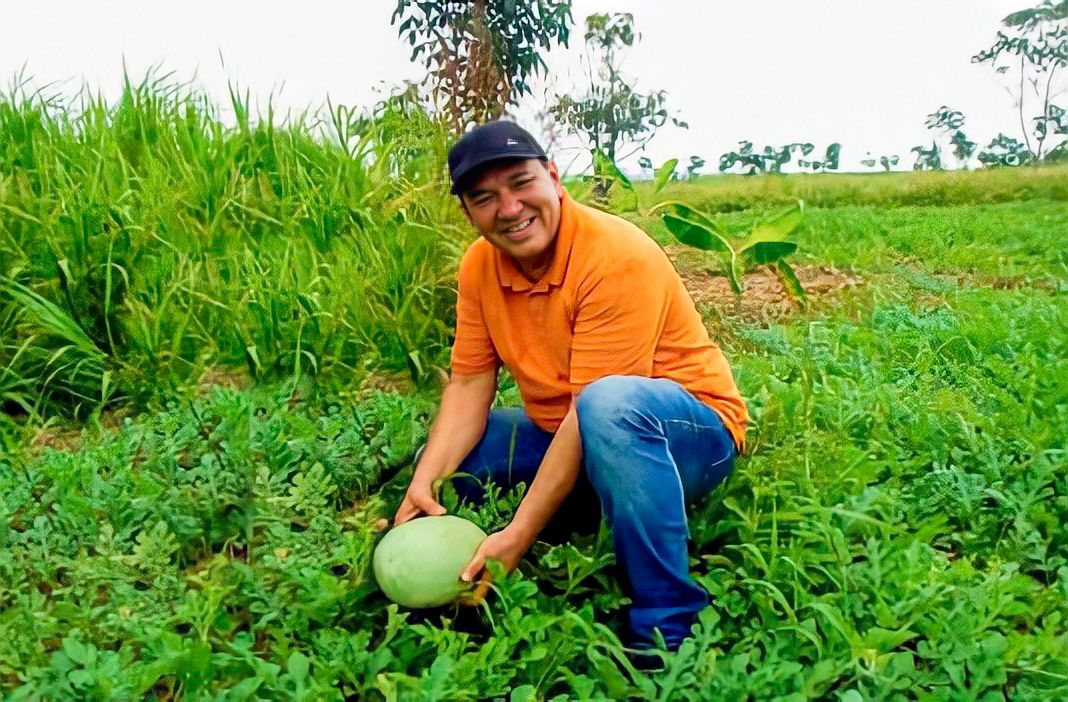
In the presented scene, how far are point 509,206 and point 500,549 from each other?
0.72m

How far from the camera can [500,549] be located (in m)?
2.01

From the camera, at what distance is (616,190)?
15.1 ft

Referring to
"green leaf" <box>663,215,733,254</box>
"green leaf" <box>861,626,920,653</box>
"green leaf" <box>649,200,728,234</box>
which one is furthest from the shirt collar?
"green leaf" <box>649,200,728,234</box>

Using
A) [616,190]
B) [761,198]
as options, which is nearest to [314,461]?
[616,190]

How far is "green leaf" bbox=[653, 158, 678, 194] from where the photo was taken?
4430 mm

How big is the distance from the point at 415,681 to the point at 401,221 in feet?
8.24

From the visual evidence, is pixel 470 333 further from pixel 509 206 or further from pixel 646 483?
pixel 646 483

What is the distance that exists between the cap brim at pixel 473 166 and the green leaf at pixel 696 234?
207cm

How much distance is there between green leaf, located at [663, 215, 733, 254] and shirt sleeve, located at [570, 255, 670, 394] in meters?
2.02

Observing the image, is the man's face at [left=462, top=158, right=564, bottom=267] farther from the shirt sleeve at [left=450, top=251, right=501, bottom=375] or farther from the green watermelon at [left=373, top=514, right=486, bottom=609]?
the green watermelon at [left=373, top=514, right=486, bottom=609]

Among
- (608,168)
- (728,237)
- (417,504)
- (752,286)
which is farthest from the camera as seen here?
(752,286)

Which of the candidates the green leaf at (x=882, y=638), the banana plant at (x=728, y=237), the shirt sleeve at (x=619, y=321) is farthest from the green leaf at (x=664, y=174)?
the green leaf at (x=882, y=638)

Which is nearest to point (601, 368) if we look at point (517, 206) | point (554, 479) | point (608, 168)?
point (554, 479)

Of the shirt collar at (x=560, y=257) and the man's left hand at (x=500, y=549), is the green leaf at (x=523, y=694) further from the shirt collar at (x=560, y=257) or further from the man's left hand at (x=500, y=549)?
the shirt collar at (x=560, y=257)
